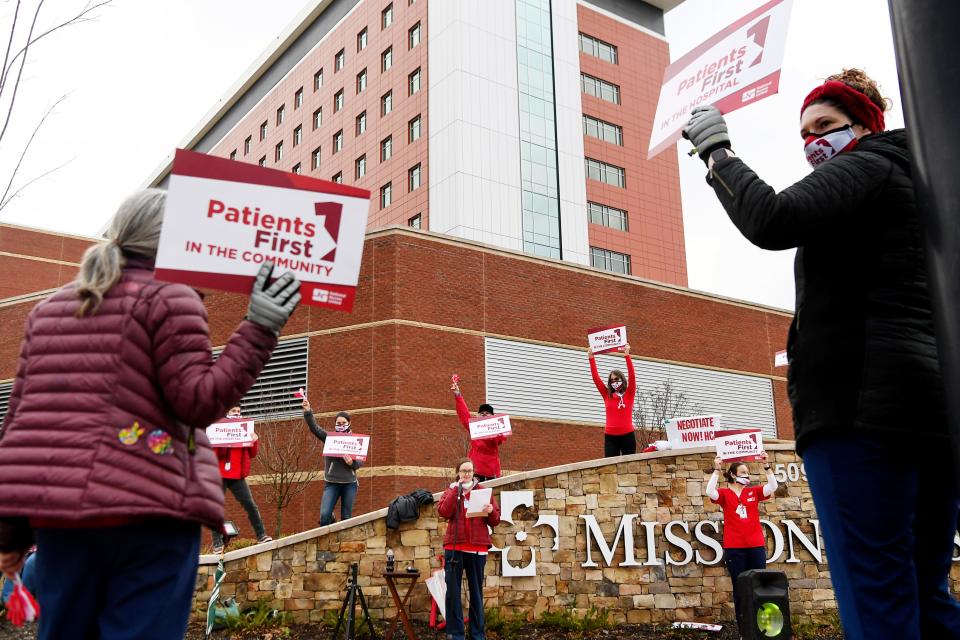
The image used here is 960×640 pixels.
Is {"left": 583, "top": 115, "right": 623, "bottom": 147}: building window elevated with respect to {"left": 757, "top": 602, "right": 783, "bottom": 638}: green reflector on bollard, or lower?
elevated

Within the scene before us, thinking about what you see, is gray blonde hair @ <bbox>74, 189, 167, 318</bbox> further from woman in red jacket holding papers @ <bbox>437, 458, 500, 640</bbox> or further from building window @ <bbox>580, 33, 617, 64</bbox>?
building window @ <bbox>580, 33, 617, 64</bbox>

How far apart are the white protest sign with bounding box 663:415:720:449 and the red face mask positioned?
11492 millimetres

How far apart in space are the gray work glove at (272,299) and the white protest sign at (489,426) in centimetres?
1077

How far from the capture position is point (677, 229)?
151ft

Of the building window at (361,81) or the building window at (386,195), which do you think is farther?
the building window at (361,81)

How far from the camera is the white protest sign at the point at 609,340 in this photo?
14.1 m

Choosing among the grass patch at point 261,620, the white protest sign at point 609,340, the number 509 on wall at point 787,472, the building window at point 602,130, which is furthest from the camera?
the building window at point 602,130

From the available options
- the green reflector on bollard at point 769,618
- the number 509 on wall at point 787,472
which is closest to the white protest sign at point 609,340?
the number 509 on wall at point 787,472

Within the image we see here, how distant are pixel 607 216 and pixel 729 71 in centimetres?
4017

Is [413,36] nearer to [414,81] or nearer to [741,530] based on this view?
[414,81]

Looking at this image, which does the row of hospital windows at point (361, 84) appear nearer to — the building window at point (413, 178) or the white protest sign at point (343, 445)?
the building window at point (413, 178)

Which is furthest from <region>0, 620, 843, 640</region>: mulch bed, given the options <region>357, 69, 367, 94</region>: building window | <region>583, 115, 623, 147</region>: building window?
<region>357, 69, 367, 94</region>: building window

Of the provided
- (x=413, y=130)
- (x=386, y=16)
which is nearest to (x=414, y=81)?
(x=413, y=130)

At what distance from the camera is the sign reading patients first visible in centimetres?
270
